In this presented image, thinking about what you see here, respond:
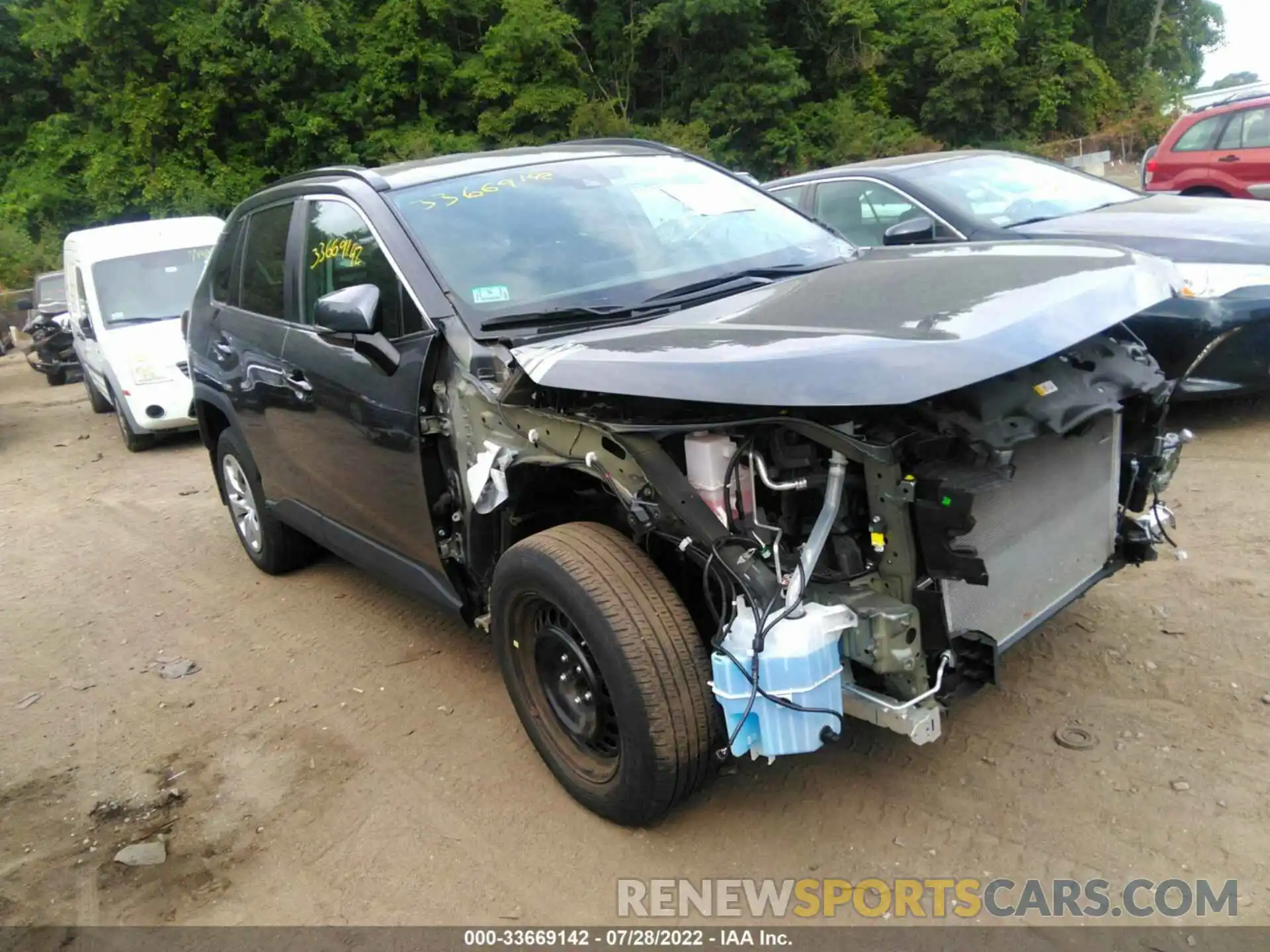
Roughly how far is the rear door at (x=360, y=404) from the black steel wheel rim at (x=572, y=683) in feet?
2.22

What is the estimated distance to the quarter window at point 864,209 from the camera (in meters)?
6.59

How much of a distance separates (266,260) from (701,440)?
9.41 ft

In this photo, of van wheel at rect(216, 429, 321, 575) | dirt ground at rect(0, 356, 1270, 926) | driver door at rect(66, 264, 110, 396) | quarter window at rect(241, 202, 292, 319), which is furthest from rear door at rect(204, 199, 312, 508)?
driver door at rect(66, 264, 110, 396)

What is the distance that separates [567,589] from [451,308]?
1094 millimetres

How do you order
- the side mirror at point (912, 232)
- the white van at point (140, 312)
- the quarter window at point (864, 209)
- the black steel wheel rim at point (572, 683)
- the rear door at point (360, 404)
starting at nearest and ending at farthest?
the black steel wheel rim at point (572, 683)
the rear door at point (360, 404)
the side mirror at point (912, 232)
the quarter window at point (864, 209)
the white van at point (140, 312)

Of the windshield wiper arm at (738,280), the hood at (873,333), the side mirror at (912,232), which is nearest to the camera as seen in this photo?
the hood at (873,333)

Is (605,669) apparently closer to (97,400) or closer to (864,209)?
(864,209)

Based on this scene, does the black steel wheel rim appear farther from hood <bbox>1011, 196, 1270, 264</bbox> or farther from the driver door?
the driver door

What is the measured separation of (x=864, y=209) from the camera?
6867mm

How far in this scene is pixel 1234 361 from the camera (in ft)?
17.8

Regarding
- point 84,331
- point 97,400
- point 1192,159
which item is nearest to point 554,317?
point 84,331

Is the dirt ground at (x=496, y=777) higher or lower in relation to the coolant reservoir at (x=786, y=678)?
lower

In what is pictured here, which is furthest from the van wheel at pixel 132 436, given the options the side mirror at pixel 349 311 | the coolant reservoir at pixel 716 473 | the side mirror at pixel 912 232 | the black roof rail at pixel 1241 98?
the black roof rail at pixel 1241 98

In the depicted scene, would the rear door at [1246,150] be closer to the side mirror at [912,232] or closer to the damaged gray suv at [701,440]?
the side mirror at [912,232]
